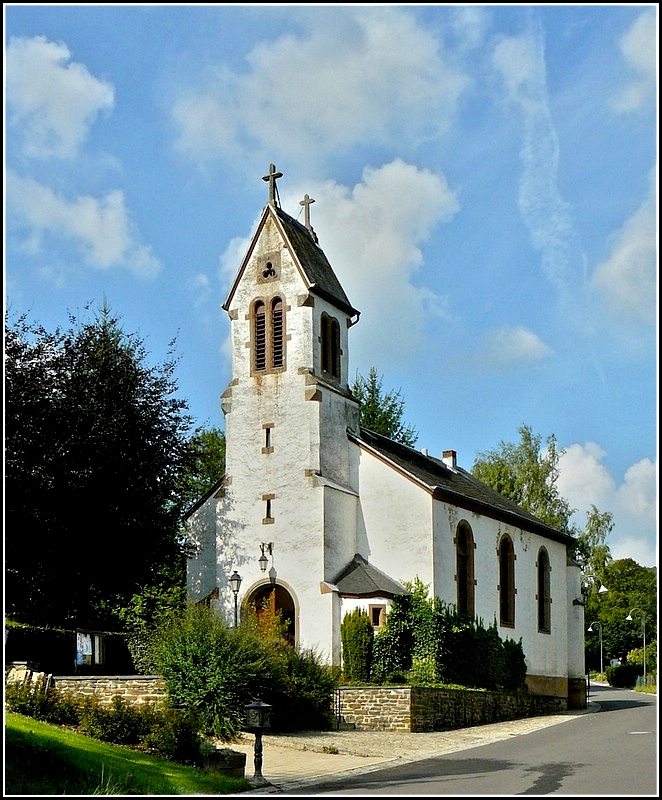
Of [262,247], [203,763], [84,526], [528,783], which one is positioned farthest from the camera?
[262,247]

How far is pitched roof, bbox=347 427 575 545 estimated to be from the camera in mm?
34469

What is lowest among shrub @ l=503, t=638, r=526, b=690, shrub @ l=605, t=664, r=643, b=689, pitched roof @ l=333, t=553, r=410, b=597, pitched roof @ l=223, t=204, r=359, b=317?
shrub @ l=605, t=664, r=643, b=689

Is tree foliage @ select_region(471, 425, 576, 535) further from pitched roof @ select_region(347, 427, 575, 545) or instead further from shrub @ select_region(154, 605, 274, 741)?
shrub @ select_region(154, 605, 274, 741)

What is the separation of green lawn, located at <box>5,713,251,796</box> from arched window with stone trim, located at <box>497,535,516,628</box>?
2343cm

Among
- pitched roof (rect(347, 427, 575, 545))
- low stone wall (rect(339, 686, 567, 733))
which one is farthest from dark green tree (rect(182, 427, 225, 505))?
low stone wall (rect(339, 686, 567, 733))

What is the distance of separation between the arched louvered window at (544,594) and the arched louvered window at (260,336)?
15.7 m

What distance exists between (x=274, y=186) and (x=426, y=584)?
15255 millimetres

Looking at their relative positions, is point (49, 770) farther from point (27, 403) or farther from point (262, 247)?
point (262, 247)

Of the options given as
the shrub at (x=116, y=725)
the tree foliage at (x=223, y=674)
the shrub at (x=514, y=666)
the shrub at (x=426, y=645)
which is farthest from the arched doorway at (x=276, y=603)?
the shrub at (x=116, y=725)

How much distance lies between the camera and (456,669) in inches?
1307

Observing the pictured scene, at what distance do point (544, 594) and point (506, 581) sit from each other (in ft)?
14.7

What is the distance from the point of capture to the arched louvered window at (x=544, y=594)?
140 ft

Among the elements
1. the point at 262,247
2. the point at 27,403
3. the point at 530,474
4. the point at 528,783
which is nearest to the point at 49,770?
the point at 528,783

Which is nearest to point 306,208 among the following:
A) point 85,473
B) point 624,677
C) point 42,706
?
point 85,473
